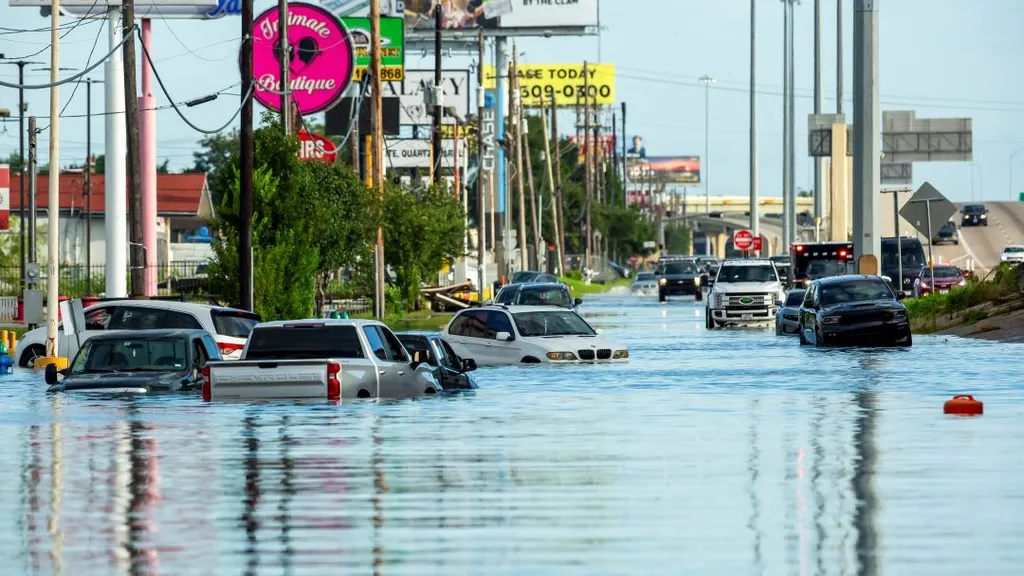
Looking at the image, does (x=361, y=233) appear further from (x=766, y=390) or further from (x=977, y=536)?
(x=977, y=536)

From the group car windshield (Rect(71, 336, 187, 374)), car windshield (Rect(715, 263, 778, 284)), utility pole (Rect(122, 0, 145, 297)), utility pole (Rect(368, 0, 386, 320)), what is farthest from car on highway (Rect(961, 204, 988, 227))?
car windshield (Rect(71, 336, 187, 374))

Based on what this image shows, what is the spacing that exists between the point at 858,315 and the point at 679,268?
2072 inches

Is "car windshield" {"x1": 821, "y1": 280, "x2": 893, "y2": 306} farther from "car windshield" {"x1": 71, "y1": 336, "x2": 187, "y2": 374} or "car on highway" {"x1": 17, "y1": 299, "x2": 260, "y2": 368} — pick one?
"car windshield" {"x1": 71, "y1": 336, "x2": 187, "y2": 374}

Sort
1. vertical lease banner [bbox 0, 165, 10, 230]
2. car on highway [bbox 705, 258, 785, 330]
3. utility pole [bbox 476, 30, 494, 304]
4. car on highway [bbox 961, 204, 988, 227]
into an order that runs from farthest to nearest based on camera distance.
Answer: car on highway [bbox 961, 204, 988, 227], utility pole [bbox 476, 30, 494, 304], vertical lease banner [bbox 0, 165, 10, 230], car on highway [bbox 705, 258, 785, 330]

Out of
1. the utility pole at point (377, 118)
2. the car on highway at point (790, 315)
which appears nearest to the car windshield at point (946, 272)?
the car on highway at point (790, 315)

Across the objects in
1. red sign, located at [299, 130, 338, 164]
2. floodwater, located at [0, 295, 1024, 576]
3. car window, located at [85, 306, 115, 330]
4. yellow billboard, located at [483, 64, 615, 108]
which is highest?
yellow billboard, located at [483, 64, 615, 108]

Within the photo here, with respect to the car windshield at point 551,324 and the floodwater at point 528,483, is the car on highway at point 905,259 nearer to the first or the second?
the car windshield at point 551,324

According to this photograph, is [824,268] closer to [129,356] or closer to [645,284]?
[129,356]

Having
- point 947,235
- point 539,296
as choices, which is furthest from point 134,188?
point 947,235

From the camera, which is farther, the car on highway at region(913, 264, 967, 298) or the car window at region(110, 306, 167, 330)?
the car on highway at region(913, 264, 967, 298)

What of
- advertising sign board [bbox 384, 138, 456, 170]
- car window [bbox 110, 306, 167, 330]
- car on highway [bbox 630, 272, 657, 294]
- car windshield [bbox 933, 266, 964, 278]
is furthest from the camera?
advertising sign board [bbox 384, 138, 456, 170]

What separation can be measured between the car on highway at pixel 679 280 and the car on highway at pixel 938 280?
Result: 17.4 metres

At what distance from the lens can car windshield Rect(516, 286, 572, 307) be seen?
52312 mm

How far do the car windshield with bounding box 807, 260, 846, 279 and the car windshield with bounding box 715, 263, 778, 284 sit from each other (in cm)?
A: 384
